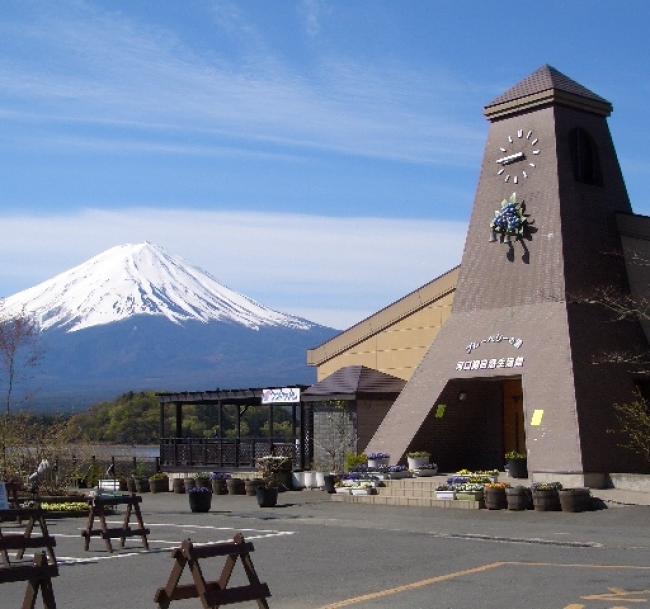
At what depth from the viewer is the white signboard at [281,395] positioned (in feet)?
118

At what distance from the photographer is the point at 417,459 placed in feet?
96.8

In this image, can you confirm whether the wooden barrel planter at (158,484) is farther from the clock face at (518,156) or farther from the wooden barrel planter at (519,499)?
the wooden barrel planter at (519,499)

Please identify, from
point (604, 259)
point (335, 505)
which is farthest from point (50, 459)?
point (604, 259)

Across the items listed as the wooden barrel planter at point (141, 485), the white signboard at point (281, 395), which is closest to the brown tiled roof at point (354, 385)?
the white signboard at point (281, 395)

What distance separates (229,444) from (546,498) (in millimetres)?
16922

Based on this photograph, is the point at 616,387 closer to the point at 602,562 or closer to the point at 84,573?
the point at 602,562

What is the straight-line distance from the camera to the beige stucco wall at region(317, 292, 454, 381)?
35.1 m

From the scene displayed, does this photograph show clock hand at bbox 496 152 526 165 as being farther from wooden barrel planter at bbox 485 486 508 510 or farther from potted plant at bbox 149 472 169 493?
potted plant at bbox 149 472 169 493

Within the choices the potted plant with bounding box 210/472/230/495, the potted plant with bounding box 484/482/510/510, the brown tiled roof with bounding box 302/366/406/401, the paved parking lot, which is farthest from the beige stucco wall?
the paved parking lot

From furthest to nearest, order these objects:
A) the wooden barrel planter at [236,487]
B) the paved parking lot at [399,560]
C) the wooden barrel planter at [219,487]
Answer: the wooden barrel planter at [219,487] → the wooden barrel planter at [236,487] → the paved parking lot at [399,560]

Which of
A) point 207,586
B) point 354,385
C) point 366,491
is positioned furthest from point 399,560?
point 354,385

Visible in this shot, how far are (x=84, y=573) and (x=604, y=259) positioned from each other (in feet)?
61.1

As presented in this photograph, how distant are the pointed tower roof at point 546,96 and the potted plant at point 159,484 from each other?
1479cm

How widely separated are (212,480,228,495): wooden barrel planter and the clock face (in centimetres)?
1168
